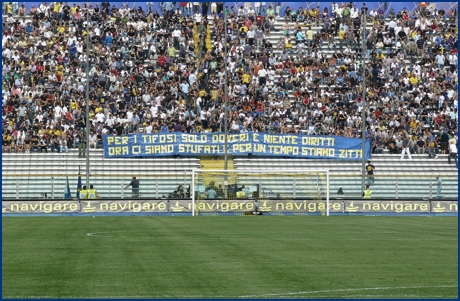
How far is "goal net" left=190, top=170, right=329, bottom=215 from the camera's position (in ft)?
136

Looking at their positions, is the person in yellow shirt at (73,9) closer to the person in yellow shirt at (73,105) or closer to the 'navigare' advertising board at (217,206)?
the person in yellow shirt at (73,105)

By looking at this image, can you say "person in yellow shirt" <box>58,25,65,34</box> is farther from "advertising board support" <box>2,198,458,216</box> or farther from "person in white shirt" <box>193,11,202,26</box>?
"advertising board support" <box>2,198,458,216</box>

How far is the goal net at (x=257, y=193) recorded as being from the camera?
41.6 m

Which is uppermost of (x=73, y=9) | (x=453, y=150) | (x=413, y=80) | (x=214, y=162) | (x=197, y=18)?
(x=73, y=9)

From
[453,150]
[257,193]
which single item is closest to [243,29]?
[453,150]

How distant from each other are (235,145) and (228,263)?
34.0 m

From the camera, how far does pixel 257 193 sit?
42.4m

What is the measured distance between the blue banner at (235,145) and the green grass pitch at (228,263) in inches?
918

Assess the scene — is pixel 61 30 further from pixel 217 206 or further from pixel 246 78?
pixel 217 206

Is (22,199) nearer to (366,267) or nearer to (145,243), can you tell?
(145,243)

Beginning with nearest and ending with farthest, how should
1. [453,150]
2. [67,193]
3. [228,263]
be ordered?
[228,263]
[67,193]
[453,150]

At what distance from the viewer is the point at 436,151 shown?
51344 millimetres

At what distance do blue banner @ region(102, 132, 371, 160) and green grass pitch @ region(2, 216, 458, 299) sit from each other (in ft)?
76.5

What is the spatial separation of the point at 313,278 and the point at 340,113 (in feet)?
128
